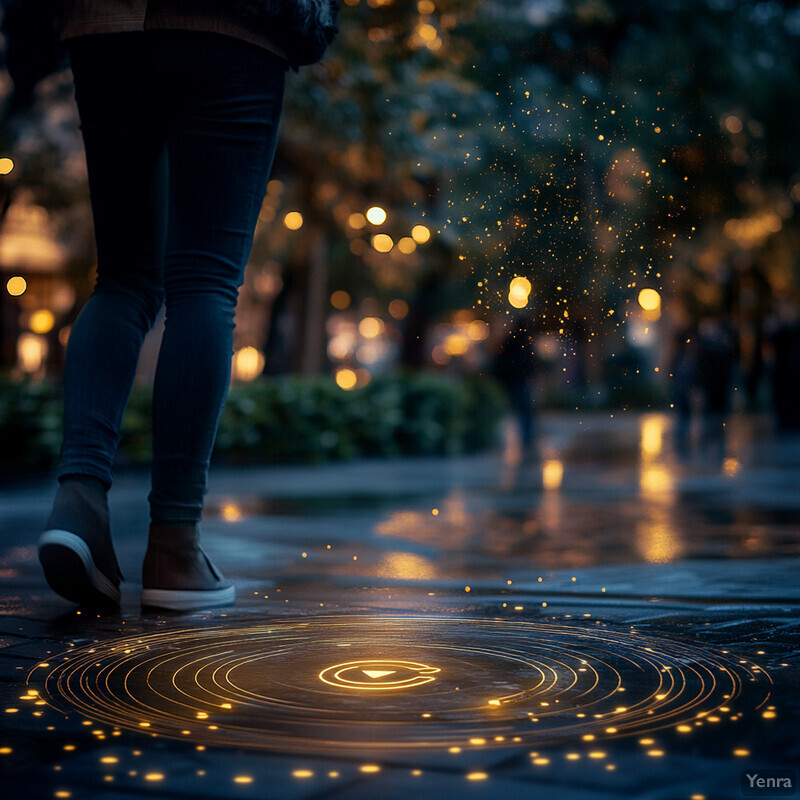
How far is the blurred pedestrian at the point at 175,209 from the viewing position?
3189 millimetres

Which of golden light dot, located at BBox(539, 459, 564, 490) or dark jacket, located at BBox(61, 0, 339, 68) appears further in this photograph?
golden light dot, located at BBox(539, 459, 564, 490)

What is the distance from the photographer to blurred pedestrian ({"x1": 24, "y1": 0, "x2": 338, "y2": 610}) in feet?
10.5

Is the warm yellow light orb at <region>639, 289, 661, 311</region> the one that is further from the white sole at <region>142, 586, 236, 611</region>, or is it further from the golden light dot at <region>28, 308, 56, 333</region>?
the white sole at <region>142, 586, 236, 611</region>

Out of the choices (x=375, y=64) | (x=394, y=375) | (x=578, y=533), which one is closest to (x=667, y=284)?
(x=394, y=375)

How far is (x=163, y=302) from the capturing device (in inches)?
142

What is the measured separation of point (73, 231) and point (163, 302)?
17233mm

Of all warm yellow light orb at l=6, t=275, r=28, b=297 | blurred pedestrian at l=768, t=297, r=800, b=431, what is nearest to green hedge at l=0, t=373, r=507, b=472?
blurred pedestrian at l=768, t=297, r=800, b=431

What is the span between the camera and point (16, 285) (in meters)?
33.0

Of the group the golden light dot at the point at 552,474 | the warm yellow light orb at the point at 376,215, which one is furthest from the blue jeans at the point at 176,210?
the warm yellow light orb at the point at 376,215

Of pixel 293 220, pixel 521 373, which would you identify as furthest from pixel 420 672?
pixel 293 220

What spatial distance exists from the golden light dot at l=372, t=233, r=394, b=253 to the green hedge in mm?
2226

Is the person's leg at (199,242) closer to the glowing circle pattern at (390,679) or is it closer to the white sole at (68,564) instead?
the white sole at (68,564)

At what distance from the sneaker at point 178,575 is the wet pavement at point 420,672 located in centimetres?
8

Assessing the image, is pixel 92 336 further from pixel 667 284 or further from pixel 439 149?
pixel 667 284
